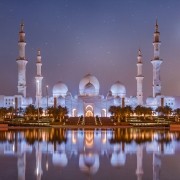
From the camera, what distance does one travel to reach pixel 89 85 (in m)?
53.1

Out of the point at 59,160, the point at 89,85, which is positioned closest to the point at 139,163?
the point at 59,160

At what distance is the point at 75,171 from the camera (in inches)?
378

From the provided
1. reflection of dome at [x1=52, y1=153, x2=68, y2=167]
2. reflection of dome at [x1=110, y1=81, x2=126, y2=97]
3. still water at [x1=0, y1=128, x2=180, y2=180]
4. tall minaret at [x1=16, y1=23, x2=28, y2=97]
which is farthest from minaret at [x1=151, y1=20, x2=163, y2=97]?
reflection of dome at [x1=52, y1=153, x2=68, y2=167]

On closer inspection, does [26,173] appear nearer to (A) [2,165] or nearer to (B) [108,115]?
(A) [2,165]

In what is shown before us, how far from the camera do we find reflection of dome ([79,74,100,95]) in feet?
174

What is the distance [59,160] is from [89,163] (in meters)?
1.02

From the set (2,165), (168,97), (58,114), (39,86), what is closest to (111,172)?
(2,165)

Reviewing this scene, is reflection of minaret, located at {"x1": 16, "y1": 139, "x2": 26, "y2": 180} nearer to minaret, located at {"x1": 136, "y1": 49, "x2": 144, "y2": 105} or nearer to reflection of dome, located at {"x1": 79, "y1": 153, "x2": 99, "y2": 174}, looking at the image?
reflection of dome, located at {"x1": 79, "y1": 153, "x2": 99, "y2": 174}

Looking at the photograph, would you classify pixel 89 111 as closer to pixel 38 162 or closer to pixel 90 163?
pixel 38 162

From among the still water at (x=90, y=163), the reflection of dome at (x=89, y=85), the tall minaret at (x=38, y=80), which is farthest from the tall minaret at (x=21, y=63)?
the still water at (x=90, y=163)

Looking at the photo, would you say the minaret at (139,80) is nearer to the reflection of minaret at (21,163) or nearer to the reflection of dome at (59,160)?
the reflection of minaret at (21,163)

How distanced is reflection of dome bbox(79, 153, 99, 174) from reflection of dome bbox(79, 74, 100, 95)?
40.4 meters

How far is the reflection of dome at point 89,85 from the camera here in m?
53.0

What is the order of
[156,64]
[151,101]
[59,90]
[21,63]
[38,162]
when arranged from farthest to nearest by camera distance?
1. [59,90]
2. [151,101]
3. [156,64]
4. [21,63]
5. [38,162]
